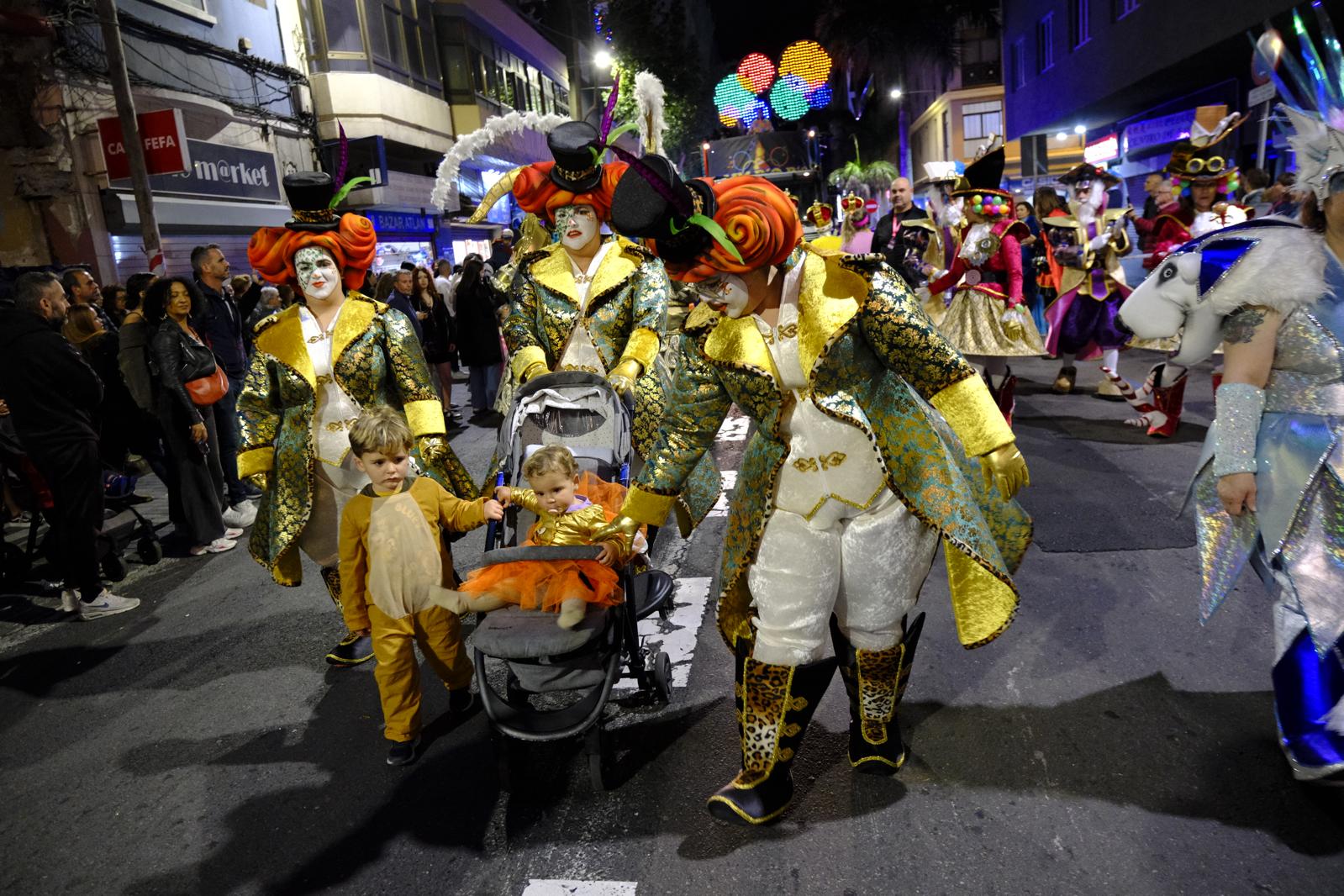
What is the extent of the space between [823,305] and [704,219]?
1.42 ft

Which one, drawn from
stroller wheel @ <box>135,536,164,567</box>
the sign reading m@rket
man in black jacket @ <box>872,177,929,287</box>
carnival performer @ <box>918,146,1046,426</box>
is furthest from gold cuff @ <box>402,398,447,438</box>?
the sign reading m@rket

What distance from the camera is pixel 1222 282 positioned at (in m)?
2.54

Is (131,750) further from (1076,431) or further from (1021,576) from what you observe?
(1076,431)

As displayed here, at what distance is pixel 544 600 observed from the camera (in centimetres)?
287

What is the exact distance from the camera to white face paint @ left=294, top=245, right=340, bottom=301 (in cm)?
379

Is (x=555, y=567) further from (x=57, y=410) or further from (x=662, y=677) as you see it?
(x=57, y=410)

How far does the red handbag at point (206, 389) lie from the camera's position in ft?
19.1

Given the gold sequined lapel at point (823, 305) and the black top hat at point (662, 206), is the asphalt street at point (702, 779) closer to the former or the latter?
the gold sequined lapel at point (823, 305)

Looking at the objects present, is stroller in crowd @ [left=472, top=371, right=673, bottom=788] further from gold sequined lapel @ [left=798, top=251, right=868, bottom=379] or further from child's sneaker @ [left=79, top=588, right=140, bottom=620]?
child's sneaker @ [left=79, top=588, right=140, bottom=620]

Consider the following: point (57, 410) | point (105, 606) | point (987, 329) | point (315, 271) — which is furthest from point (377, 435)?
point (987, 329)

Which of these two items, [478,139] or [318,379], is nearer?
[318,379]

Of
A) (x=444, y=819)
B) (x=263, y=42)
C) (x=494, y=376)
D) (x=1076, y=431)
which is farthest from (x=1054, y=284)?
(x=263, y=42)

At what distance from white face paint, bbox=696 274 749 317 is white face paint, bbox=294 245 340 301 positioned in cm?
209

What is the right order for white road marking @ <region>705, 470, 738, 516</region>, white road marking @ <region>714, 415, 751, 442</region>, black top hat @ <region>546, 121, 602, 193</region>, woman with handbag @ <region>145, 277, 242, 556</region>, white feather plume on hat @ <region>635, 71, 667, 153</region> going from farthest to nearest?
1. white road marking @ <region>714, 415, 751, 442</region>
2. white road marking @ <region>705, 470, 738, 516</region>
3. woman with handbag @ <region>145, 277, 242, 556</region>
4. white feather plume on hat @ <region>635, 71, 667, 153</region>
5. black top hat @ <region>546, 121, 602, 193</region>
